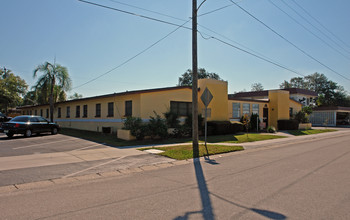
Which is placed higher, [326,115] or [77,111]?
[77,111]

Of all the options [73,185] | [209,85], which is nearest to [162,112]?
[209,85]

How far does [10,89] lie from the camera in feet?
136

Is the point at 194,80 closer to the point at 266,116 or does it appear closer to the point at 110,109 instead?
the point at 110,109

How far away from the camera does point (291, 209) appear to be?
4.16 metres

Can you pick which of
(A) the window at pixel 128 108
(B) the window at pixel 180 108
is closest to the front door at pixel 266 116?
(B) the window at pixel 180 108

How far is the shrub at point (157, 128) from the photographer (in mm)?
14992

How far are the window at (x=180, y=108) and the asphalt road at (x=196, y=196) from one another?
34.6 ft

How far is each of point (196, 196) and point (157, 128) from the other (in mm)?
10314

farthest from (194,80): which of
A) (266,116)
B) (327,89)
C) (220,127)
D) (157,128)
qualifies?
(327,89)

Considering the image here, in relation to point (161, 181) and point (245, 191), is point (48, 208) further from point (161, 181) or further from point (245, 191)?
point (245, 191)

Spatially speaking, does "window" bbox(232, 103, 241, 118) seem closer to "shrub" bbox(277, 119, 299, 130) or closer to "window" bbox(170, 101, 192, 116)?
"shrub" bbox(277, 119, 299, 130)

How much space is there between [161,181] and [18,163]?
5374 mm

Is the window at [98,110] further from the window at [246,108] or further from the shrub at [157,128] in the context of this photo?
the window at [246,108]

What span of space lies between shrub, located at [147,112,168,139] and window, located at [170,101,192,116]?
2.30 m
